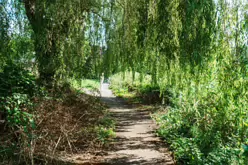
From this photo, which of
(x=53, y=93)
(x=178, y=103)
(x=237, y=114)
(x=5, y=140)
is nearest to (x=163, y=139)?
(x=178, y=103)

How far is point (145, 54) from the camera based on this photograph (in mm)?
4387

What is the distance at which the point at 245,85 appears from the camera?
12.3ft

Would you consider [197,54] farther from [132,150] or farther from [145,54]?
[132,150]

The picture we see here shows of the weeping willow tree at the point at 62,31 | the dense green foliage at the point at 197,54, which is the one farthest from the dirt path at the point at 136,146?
the weeping willow tree at the point at 62,31

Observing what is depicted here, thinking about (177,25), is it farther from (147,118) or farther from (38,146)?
(147,118)

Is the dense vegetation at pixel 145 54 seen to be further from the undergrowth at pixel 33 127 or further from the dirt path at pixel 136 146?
the dirt path at pixel 136 146

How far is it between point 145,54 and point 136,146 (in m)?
2.48

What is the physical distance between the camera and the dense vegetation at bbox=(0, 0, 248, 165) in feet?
11.5

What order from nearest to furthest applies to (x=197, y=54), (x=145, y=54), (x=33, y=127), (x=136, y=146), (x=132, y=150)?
1. (x=197, y=54)
2. (x=33, y=127)
3. (x=145, y=54)
4. (x=132, y=150)
5. (x=136, y=146)

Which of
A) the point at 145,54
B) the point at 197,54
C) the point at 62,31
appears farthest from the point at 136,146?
the point at 197,54

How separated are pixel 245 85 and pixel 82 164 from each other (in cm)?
309

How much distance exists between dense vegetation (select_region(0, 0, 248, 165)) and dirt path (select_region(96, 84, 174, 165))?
0.44m

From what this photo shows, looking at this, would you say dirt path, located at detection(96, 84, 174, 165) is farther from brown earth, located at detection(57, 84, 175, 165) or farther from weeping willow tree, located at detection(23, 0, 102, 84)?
weeping willow tree, located at detection(23, 0, 102, 84)

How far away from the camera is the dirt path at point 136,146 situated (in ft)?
16.8
